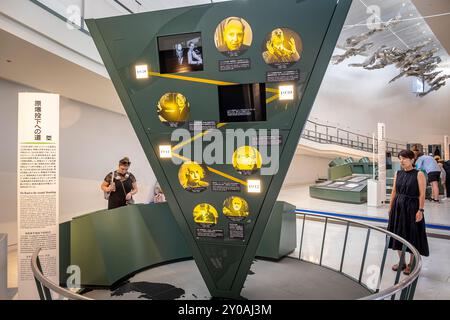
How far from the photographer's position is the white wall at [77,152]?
5.72 meters

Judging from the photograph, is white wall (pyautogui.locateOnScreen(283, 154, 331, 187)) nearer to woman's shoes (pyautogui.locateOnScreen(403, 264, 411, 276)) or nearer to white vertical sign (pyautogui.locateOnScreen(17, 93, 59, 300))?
woman's shoes (pyautogui.locateOnScreen(403, 264, 411, 276))

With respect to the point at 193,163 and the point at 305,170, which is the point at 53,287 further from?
the point at 305,170

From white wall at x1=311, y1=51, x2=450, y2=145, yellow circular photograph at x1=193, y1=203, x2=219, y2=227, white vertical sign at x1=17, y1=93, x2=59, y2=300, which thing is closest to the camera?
yellow circular photograph at x1=193, y1=203, x2=219, y2=227

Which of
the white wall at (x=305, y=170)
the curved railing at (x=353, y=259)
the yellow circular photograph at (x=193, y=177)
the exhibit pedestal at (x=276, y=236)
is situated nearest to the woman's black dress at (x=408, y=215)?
the curved railing at (x=353, y=259)

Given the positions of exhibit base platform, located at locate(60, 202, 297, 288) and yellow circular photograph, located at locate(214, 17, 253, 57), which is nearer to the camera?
yellow circular photograph, located at locate(214, 17, 253, 57)

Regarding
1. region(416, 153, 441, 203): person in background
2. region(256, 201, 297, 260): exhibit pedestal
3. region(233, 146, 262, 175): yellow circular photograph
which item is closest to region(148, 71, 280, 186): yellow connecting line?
region(233, 146, 262, 175): yellow circular photograph

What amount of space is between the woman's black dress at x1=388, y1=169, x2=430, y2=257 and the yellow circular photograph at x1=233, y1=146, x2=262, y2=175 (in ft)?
7.75

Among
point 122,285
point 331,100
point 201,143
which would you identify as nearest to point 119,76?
point 201,143

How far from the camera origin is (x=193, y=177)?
10.1 feet

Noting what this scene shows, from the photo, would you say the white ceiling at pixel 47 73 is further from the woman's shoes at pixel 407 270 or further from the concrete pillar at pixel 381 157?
the concrete pillar at pixel 381 157

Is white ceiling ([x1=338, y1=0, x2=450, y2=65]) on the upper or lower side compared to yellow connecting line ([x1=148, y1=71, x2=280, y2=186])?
upper

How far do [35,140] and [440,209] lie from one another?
9504mm

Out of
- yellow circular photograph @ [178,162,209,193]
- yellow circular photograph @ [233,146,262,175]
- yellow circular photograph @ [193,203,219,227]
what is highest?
yellow circular photograph @ [233,146,262,175]

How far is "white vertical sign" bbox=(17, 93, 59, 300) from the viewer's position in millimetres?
3250
